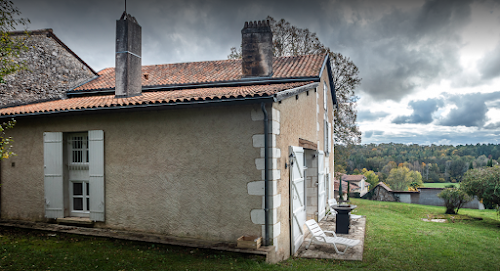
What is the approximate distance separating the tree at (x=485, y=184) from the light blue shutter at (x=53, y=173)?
14.6 m

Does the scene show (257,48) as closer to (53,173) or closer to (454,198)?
(53,173)

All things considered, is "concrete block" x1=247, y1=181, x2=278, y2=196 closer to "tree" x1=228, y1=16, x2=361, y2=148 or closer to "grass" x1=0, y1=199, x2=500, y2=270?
"grass" x1=0, y1=199, x2=500, y2=270

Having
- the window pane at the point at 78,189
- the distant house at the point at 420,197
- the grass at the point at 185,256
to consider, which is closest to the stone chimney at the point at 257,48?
the window pane at the point at 78,189

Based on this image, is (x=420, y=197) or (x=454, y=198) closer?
(x=454, y=198)

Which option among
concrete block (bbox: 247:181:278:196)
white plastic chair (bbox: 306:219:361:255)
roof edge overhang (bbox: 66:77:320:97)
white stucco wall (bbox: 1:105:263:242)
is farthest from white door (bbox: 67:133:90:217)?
white plastic chair (bbox: 306:219:361:255)

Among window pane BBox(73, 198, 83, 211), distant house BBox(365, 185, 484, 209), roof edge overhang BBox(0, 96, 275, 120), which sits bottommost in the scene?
distant house BBox(365, 185, 484, 209)

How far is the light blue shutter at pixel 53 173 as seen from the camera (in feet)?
23.0

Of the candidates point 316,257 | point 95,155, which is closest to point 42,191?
point 95,155

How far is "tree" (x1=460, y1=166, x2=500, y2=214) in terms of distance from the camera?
12.2 meters

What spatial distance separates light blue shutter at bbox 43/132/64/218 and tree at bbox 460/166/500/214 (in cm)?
1456

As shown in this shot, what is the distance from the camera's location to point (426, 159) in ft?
241

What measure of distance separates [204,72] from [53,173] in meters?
6.08

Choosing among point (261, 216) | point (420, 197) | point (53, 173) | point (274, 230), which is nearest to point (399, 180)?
point (420, 197)

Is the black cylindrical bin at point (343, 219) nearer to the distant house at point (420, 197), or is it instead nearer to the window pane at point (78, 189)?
the window pane at point (78, 189)
